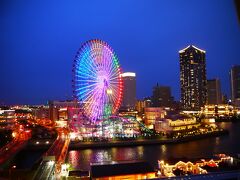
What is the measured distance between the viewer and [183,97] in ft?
171

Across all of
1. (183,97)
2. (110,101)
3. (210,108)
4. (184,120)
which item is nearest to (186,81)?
(183,97)

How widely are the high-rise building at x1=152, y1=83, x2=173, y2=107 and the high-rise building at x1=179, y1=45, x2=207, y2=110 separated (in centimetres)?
314

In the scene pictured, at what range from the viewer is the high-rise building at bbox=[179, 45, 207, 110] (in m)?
50.2

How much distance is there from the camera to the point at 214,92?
2014 inches

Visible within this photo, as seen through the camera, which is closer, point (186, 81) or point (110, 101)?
point (110, 101)

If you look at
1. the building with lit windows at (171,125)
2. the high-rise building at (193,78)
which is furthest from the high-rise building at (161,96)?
the building with lit windows at (171,125)

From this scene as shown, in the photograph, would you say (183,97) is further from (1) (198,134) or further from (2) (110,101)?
(2) (110,101)

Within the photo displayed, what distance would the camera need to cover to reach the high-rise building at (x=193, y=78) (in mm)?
50219

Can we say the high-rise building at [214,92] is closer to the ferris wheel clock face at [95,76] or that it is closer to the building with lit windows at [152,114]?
the building with lit windows at [152,114]

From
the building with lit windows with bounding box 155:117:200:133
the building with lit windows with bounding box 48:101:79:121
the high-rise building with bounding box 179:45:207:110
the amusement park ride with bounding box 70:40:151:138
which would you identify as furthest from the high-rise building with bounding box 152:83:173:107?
the amusement park ride with bounding box 70:40:151:138

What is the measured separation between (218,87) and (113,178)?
4720 centimetres

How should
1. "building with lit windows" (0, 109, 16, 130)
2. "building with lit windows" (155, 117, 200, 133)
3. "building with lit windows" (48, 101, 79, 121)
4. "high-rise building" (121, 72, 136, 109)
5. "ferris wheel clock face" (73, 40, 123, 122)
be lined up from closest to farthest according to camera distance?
"ferris wheel clock face" (73, 40, 123, 122) → "building with lit windows" (155, 117, 200, 133) → "building with lit windows" (0, 109, 16, 130) → "building with lit windows" (48, 101, 79, 121) → "high-rise building" (121, 72, 136, 109)

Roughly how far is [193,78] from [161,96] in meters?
7.10

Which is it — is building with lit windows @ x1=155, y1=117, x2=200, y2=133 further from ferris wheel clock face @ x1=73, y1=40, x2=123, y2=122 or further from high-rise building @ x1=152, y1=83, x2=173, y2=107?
high-rise building @ x1=152, y1=83, x2=173, y2=107
